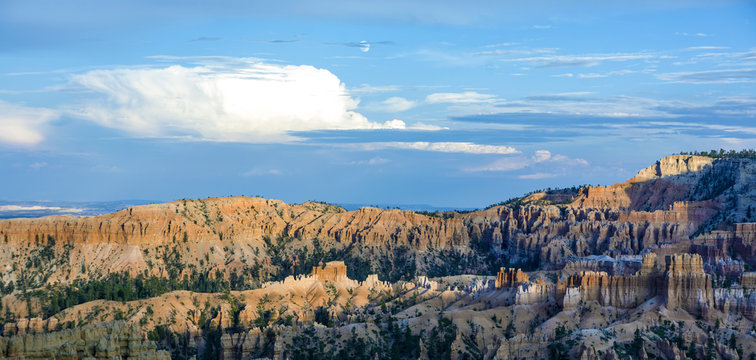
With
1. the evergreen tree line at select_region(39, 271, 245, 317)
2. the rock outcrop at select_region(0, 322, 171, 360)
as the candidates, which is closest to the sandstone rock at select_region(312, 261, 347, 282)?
the evergreen tree line at select_region(39, 271, 245, 317)

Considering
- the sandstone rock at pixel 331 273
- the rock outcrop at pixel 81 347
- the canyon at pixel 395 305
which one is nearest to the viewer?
the rock outcrop at pixel 81 347

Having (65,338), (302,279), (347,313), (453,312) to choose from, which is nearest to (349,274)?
(302,279)

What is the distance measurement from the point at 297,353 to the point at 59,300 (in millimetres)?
51524

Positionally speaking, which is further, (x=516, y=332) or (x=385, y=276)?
(x=385, y=276)

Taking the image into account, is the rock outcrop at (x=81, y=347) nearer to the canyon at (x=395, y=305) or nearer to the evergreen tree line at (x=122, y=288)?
the canyon at (x=395, y=305)

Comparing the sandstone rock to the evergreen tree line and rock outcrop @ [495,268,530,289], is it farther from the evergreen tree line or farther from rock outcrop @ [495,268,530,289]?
rock outcrop @ [495,268,530,289]

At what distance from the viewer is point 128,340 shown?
50.9 m

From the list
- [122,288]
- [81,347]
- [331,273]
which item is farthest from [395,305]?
[81,347]

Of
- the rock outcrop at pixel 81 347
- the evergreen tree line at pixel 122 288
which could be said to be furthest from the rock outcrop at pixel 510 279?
the rock outcrop at pixel 81 347

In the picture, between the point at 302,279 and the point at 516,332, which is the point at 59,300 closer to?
the point at 302,279

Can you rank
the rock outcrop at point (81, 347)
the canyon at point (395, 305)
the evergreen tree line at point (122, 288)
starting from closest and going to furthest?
1. the rock outcrop at point (81, 347)
2. the canyon at point (395, 305)
3. the evergreen tree line at point (122, 288)

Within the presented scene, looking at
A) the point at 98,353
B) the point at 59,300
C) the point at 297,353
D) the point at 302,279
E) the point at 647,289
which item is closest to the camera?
the point at 98,353

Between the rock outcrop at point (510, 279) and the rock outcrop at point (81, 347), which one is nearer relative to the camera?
the rock outcrop at point (81, 347)

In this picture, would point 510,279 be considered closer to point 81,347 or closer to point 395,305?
point 395,305
